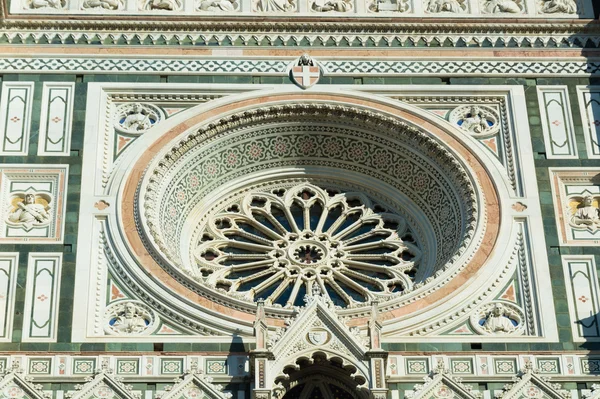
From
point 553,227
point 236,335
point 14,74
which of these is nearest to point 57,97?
point 14,74

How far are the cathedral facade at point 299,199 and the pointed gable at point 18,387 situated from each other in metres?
0.03

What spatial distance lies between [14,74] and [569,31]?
8.14 metres

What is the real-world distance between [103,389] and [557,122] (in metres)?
7.88

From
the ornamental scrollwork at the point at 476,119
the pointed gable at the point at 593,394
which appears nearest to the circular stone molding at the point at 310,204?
the ornamental scrollwork at the point at 476,119

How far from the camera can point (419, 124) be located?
27.0 m

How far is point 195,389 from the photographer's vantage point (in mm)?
23531

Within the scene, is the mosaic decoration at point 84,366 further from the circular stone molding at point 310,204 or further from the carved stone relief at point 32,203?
the carved stone relief at point 32,203

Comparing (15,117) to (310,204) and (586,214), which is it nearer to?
(310,204)

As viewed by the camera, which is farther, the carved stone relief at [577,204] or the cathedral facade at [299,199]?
the carved stone relief at [577,204]

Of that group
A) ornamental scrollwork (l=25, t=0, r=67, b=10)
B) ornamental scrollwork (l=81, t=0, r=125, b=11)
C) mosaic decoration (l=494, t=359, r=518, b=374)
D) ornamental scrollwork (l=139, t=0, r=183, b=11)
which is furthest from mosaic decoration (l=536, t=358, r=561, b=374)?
ornamental scrollwork (l=25, t=0, r=67, b=10)

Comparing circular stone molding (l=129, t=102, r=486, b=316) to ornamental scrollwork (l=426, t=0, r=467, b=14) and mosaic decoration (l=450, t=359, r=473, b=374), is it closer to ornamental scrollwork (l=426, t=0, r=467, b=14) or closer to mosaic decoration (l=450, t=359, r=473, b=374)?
mosaic decoration (l=450, t=359, r=473, b=374)

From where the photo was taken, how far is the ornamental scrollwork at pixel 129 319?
24328 mm

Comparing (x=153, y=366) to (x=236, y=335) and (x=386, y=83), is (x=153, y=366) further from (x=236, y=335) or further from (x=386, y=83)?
(x=386, y=83)

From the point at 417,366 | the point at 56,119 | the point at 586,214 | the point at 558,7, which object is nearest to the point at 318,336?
the point at 417,366
